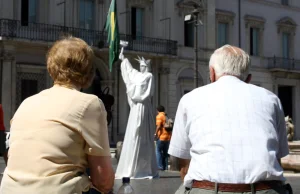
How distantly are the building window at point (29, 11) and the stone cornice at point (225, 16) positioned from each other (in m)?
11.8

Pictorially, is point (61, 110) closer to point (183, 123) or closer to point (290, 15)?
point (183, 123)

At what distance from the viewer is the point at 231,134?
3180mm

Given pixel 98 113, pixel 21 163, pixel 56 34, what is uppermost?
pixel 56 34

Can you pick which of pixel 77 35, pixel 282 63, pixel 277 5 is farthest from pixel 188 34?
pixel 277 5

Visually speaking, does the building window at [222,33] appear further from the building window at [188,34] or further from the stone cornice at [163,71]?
the stone cornice at [163,71]

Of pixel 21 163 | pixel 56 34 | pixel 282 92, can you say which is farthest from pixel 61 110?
pixel 282 92

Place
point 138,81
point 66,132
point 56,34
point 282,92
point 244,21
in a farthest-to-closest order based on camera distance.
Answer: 1. point 282,92
2. point 244,21
3. point 56,34
4. point 138,81
5. point 66,132

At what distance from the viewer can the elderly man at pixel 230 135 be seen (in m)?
3.13

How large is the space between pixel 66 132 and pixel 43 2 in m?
27.2

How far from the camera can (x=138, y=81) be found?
1226 centimetres

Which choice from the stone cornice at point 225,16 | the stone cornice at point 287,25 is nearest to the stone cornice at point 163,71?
the stone cornice at point 225,16

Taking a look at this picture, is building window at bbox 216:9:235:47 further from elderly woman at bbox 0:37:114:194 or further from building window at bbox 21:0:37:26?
elderly woman at bbox 0:37:114:194

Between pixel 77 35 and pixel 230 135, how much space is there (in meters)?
27.4

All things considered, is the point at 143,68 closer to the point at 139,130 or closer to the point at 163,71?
the point at 139,130
